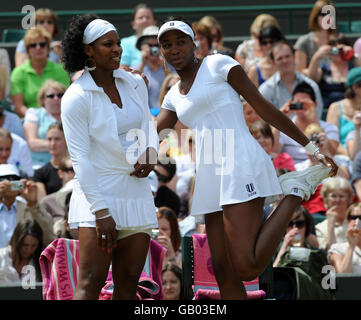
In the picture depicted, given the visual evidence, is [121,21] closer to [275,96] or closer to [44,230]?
[275,96]

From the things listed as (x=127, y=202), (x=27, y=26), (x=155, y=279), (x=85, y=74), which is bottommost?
(x=155, y=279)

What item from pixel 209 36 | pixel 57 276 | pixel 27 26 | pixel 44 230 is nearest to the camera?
pixel 57 276

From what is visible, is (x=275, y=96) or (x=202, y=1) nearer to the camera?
(x=275, y=96)

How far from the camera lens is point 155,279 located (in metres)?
5.70

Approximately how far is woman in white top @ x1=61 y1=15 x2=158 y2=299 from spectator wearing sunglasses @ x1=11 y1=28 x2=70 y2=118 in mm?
4964

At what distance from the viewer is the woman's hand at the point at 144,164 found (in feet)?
15.1

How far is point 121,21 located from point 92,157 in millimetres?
6998

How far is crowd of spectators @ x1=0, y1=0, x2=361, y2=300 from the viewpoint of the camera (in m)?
7.05

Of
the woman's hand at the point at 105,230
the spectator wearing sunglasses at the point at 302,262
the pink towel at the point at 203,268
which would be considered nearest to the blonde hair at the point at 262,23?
the spectator wearing sunglasses at the point at 302,262

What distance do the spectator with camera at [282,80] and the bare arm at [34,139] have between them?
2.11 metres

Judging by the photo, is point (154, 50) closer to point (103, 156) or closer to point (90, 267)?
point (103, 156)

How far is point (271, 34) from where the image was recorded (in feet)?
32.2

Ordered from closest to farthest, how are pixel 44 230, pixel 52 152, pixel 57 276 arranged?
pixel 57 276
pixel 44 230
pixel 52 152

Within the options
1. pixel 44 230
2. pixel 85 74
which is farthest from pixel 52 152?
pixel 85 74
